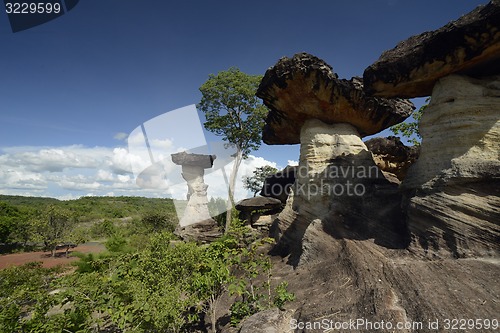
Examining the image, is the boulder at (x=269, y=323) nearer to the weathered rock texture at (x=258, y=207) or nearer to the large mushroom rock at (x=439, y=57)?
the large mushroom rock at (x=439, y=57)

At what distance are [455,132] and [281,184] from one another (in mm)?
13812

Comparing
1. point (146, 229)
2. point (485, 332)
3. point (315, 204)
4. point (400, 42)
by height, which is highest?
point (400, 42)

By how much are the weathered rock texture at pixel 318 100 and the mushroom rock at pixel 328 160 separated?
0.10 feet

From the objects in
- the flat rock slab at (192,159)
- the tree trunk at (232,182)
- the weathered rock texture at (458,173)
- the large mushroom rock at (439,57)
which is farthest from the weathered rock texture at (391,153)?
the flat rock slab at (192,159)

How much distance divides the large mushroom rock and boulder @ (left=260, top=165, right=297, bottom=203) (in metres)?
12.1

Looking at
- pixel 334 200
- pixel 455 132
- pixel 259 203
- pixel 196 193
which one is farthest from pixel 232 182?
pixel 455 132

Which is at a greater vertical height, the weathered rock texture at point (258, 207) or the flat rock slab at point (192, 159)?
the flat rock slab at point (192, 159)

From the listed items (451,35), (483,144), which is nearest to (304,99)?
(451,35)

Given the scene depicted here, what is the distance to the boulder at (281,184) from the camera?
19234 millimetres

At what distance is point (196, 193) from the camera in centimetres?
2511

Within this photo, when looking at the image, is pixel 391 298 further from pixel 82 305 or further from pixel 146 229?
pixel 146 229

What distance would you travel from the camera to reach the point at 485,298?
4070mm

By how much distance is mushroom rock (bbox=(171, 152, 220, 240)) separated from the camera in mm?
23438

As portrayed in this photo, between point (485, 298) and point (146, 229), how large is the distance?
28776mm
